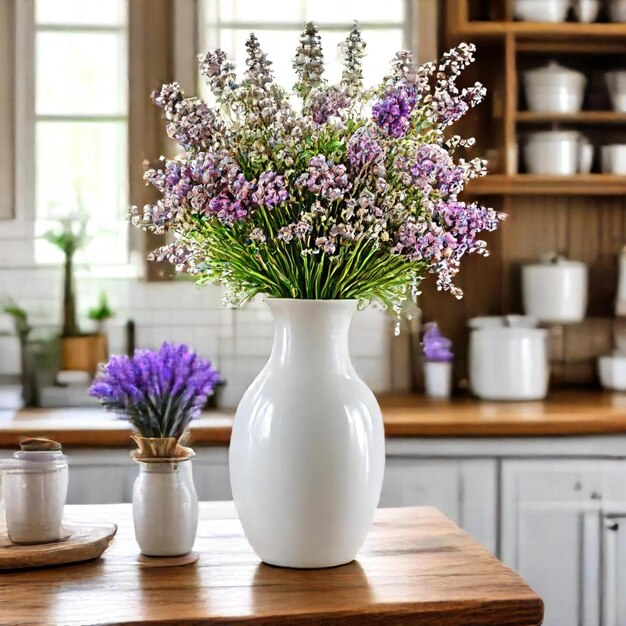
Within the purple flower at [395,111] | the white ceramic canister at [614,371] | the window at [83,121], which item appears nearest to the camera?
the purple flower at [395,111]

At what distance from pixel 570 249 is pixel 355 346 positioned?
2.86 ft

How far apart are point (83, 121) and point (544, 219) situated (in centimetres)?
166

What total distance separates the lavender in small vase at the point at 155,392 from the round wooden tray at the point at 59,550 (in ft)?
0.51

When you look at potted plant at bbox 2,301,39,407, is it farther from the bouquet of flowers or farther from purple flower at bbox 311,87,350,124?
purple flower at bbox 311,87,350,124

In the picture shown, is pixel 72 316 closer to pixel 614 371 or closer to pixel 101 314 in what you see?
pixel 101 314

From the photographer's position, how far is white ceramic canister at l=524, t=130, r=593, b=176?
3467 mm

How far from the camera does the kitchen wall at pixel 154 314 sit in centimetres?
349

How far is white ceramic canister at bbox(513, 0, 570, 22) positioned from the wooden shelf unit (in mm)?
62

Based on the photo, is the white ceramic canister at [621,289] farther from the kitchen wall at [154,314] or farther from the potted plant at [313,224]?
the potted plant at [313,224]

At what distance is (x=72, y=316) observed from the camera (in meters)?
3.51

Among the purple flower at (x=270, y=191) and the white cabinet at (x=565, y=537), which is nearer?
the purple flower at (x=270, y=191)

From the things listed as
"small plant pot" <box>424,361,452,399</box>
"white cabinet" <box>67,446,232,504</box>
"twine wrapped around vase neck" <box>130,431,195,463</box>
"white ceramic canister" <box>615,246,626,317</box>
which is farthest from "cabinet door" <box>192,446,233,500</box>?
"white ceramic canister" <box>615,246,626,317</box>

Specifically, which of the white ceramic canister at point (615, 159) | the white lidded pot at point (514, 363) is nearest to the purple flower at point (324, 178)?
the white lidded pot at point (514, 363)

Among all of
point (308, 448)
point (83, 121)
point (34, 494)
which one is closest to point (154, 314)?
point (83, 121)
